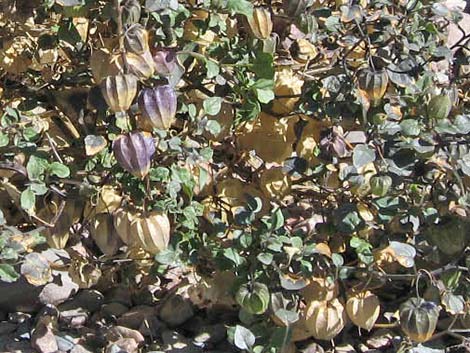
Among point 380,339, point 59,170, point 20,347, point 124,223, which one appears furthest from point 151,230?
point 380,339

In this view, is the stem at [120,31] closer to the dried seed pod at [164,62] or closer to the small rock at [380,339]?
the dried seed pod at [164,62]

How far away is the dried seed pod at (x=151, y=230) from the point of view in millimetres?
1989

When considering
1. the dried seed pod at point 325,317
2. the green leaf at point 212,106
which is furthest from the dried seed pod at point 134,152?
the dried seed pod at point 325,317

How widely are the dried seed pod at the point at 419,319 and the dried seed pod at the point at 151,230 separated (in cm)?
46

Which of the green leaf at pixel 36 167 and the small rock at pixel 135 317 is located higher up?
the green leaf at pixel 36 167

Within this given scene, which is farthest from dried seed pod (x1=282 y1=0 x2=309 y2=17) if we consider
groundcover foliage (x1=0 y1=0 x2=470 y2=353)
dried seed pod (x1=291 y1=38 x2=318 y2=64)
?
dried seed pod (x1=291 y1=38 x2=318 y2=64)

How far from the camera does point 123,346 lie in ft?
7.81

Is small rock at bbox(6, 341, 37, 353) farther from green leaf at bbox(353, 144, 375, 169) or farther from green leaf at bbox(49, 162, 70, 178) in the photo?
green leaf at bbox(353, 144, 375, 169)

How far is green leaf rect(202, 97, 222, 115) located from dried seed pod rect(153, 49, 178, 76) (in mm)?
159

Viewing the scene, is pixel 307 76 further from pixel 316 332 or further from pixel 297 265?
pixel 316 332

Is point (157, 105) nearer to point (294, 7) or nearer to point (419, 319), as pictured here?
point (294, 7)

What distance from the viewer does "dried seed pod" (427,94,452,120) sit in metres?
2.01

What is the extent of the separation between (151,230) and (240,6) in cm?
42

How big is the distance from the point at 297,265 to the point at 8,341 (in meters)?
0.72
